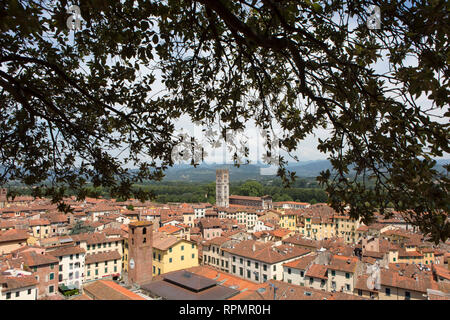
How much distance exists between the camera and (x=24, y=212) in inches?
1969

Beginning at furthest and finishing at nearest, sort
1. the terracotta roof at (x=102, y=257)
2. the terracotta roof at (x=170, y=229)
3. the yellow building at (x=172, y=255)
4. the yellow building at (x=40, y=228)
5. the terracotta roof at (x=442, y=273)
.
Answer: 1. the yellow building at (x=40, y=228)
2. the terracotta roof at (x=170, y=229)
3. the terracotta roof at (x=102, y=257)
4. the yellow building at (x=172, y=255)
5. the terracotta roof at (x=442, y=273)

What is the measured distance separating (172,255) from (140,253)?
2780 millimetres

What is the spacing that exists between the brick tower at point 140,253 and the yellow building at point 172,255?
120 cm

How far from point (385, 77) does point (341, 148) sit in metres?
0.78

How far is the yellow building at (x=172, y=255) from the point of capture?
86.3ft

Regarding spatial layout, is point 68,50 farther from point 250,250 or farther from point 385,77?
point 250,250

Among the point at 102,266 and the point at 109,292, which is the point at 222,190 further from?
the point at 109,292

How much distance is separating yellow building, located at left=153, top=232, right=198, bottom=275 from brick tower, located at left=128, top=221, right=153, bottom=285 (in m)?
1.20

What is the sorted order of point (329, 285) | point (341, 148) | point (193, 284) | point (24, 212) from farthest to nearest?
point (24, 212) → point (329, 285) → point (193, 284) → point (341, 148)

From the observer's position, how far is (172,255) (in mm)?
26375

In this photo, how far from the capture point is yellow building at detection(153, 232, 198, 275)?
86.3ft

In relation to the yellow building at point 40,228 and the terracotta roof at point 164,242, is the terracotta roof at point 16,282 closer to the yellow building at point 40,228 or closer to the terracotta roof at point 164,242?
the terracotta roof at point 164,242

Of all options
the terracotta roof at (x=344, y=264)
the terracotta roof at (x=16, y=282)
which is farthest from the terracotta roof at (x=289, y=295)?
the terracotta roof at (x=16, y=282)
